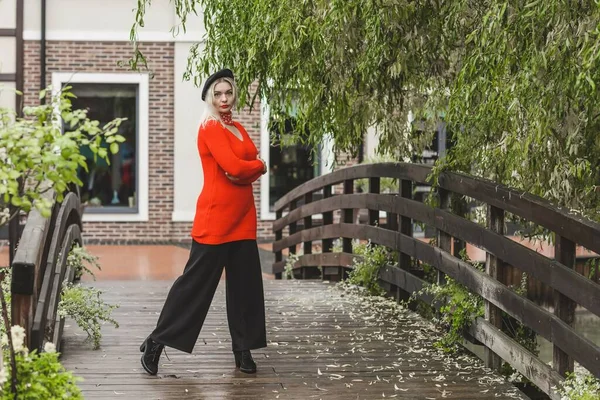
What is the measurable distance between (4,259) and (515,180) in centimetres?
1203

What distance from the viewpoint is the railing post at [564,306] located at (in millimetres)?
6125

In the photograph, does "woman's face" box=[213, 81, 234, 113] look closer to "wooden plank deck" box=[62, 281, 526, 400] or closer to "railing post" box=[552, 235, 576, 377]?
"wooden plank deck" box=[62, 281, 526, 400]

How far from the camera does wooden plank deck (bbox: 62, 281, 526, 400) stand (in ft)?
21.5

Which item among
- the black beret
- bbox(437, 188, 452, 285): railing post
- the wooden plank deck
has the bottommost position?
the wooden plank deck

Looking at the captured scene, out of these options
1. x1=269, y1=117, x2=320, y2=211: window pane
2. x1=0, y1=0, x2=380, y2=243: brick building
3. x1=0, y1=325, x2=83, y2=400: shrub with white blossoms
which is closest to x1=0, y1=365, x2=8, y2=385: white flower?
x1=0, y1=325, x2=83, y2=400: shrub with white blossoms

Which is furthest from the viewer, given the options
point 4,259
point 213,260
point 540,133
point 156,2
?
point 156,2

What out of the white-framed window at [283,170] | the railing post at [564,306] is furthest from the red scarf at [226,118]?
the white-framed window at [283,170]

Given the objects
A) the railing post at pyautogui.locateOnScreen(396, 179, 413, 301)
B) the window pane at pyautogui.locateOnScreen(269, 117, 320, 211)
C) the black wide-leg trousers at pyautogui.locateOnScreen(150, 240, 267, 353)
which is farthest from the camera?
the window pane at pyautogui.locateOnScreen(269, 117, 320, 211)

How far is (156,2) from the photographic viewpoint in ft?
68.0

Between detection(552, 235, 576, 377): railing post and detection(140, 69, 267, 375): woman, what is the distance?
181 centimetres

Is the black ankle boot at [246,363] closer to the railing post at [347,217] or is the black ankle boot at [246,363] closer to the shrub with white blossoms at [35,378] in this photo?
the shrub with white blossoms at [35,378]

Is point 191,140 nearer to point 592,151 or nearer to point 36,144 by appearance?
point 592,151

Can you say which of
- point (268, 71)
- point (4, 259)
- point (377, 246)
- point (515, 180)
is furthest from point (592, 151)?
point (4, 259)

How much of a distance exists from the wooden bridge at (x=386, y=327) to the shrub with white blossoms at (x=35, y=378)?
2.89 feet
